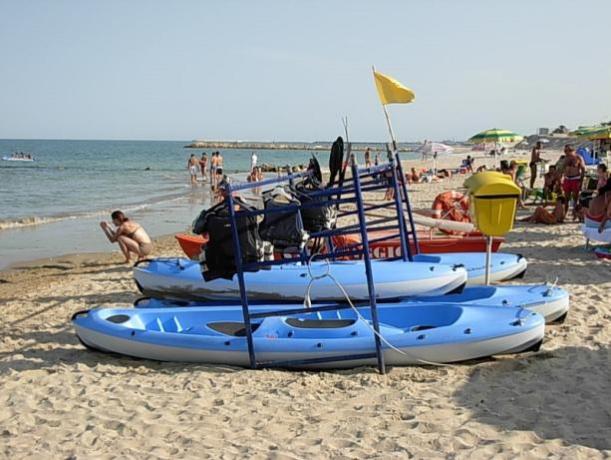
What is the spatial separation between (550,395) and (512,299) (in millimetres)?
1684

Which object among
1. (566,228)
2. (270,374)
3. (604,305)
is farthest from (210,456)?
(566,228)

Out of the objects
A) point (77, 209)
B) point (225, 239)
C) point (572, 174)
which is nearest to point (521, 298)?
point (225, 239)

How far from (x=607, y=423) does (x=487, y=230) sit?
7.45 feet

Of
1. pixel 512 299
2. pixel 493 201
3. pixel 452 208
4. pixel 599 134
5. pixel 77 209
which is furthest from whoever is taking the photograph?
pixel 599 134

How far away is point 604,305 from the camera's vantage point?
6859 millimetres

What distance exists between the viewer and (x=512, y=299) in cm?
614

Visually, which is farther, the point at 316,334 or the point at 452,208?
the point at 452,208

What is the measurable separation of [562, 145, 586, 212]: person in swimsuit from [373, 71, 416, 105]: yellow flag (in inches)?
255

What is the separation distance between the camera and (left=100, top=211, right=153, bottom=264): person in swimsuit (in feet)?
34.1

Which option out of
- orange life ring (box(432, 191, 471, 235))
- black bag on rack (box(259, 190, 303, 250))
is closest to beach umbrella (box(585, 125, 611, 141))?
orange life ring (box(432, 191, 471, 235))

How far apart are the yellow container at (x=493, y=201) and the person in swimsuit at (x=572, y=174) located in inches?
296

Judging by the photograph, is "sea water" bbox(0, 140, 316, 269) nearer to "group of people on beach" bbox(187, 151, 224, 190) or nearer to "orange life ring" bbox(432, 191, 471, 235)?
"group of people on beach" bbox(187, 151, 224, 190)

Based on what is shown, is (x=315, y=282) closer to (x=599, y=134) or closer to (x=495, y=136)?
(x=599, y=134)

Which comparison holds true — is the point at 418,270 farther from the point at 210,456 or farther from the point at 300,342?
the point at 210,456
